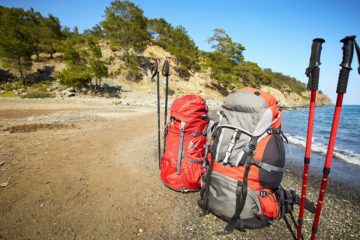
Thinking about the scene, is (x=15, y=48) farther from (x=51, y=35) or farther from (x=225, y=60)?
(x=225, y=60)

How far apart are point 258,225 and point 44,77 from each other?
132ft

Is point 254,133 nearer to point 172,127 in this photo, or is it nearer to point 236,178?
point 236,178

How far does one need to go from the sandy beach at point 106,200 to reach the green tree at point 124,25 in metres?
35.8

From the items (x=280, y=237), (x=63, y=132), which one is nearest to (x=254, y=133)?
(x=280, y=237)

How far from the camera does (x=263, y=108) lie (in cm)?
280

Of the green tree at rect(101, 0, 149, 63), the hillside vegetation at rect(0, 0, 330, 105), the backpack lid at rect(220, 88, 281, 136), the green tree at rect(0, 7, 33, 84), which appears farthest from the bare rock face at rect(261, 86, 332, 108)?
the green tree at rect(0, 7, 33, 84)

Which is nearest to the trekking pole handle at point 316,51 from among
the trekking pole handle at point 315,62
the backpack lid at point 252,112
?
the trekking pole handle at point 315,62

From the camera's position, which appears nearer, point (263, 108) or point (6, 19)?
point (263, 108)

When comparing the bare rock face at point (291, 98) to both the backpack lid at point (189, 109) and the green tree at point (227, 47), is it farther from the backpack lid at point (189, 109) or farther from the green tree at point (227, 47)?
the backpack lid at point (189, 109)

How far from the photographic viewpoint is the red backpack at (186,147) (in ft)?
11.7

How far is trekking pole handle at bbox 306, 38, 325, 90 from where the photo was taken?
2156mm

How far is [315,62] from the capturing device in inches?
85.1

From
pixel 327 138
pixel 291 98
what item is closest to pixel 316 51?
pixel 327 138

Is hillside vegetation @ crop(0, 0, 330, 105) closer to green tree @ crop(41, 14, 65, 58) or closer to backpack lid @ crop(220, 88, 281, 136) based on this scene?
green tree @ crop(41, 14, 65, 58)
